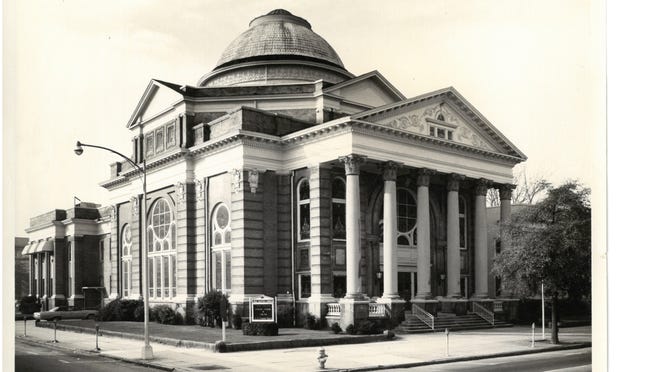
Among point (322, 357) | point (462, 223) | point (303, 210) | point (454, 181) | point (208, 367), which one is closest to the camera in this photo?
point (322, 357)

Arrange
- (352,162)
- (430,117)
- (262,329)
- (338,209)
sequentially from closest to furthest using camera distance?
(262,329), (352,162), (430,117), (338,209)

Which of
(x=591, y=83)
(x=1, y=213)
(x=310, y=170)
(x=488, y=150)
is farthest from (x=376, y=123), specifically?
(x=1, y=213)

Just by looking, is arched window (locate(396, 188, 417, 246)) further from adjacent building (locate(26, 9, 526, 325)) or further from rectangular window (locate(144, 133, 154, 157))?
rectangular window (locate(144, 133, 154, 157))

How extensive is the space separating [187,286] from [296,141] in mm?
10180

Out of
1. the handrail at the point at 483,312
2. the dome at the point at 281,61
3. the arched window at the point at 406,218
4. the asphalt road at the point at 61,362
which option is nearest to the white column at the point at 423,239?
the arched window at the point at 406,218

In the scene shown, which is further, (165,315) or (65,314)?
(165,315)

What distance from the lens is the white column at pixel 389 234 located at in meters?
33.8

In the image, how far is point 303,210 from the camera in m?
36.2

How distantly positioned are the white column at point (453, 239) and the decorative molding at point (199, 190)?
1368cm

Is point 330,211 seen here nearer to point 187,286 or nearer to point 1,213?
point 187,286

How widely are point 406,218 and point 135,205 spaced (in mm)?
17243

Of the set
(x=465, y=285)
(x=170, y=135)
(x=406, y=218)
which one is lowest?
(x=465, y=285)

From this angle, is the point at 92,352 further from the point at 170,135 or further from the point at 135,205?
the point at 135,205

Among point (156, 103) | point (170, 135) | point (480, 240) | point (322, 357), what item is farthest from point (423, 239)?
point (322, 357)
